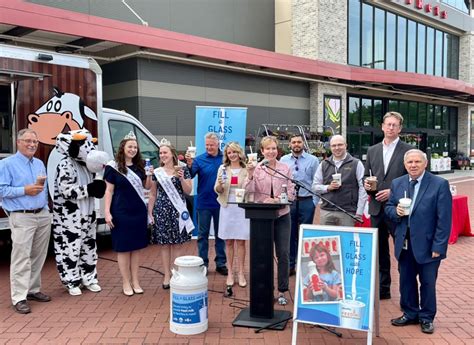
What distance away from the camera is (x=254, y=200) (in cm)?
448

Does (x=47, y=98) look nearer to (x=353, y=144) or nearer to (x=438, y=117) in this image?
(x=353, y=144)

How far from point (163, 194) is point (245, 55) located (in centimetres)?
888

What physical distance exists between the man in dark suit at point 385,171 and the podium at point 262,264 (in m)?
1.11

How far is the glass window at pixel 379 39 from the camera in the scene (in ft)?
64.9

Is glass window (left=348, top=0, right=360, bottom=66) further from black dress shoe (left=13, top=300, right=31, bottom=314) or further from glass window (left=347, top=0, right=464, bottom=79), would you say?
black dress shoe (left=13, top=300, right=31, bottom=314)

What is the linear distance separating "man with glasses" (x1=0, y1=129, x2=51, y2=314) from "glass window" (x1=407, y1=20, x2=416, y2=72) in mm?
20958

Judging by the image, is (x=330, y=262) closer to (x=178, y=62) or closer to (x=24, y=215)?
(x=24, y=215)

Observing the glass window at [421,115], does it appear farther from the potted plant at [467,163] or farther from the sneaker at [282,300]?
the sneaker at [282,300]

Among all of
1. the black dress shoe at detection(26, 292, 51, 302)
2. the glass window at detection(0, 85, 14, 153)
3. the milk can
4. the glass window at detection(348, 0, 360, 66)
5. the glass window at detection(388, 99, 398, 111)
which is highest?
the glass window at detection(348, 0, 360, 66)

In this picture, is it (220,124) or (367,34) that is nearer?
(220,124)

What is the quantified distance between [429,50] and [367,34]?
6080 millimetres

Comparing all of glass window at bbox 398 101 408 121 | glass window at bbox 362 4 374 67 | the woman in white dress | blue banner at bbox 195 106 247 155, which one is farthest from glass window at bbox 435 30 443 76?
the woman in white dress

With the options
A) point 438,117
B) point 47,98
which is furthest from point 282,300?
point 438,117

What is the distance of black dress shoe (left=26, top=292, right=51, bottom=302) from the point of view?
491cm
